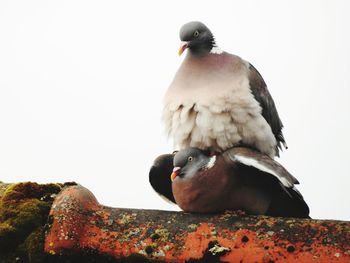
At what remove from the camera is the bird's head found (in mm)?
4023

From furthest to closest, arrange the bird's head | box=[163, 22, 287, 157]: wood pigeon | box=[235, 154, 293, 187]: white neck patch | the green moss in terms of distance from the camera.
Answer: box=[163, 22, 287, 157]: wood pigeon → the bird's head → box=[235, 154, 293, 187]: white neck patch → the green moss

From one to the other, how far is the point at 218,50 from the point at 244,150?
1121 millimetres

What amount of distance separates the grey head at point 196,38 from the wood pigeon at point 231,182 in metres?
1.04

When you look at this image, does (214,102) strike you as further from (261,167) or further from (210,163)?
(261,167)

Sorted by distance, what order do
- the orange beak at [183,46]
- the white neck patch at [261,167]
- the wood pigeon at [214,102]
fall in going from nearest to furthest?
the white neck patch at [261,167]
the wood pigeon at [214,102]
the orange beak at [183,46]

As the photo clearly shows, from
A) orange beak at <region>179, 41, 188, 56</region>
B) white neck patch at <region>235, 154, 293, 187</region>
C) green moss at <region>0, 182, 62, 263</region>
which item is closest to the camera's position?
green moss at <region>0, 182, 62, 263</region>

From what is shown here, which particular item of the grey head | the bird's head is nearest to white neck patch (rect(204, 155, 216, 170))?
the bird's head

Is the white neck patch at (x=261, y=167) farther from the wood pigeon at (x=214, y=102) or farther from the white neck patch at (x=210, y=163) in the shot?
the wood pigeon at (x=214, y=102)

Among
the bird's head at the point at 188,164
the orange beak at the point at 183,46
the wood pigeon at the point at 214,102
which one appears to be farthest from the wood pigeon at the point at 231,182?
the orange beak at the point at 183,46

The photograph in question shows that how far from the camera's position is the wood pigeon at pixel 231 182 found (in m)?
3.88

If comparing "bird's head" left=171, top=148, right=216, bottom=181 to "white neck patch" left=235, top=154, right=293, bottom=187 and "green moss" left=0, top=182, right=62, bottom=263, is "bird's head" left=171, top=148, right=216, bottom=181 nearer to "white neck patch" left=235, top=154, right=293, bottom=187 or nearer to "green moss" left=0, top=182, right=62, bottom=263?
"white neck patch" left=235, top=154, right=293, bottom=187

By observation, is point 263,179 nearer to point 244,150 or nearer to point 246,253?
point 244,150

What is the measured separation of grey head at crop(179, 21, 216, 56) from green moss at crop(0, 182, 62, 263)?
1.85 metres

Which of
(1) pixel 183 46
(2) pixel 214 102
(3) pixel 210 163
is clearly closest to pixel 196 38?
(1) pixel 183 46
